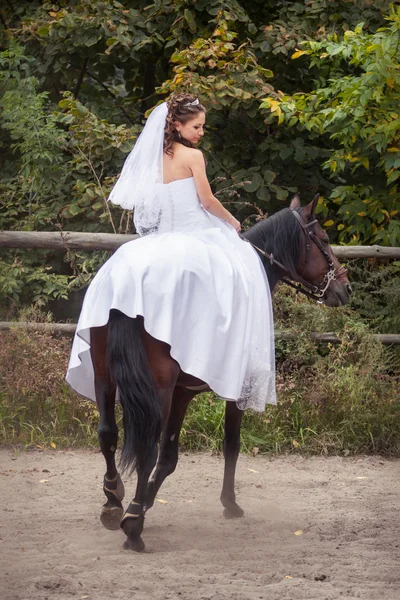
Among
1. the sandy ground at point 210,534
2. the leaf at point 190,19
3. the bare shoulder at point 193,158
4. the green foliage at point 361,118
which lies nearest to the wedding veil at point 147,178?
the bare shoulder at point 193,158

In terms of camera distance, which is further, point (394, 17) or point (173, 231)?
point (394, 17)

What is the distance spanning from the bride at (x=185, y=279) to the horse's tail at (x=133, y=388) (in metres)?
0.08

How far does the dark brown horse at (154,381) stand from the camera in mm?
3863

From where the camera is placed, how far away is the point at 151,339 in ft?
13.0

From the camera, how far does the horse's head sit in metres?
4.89

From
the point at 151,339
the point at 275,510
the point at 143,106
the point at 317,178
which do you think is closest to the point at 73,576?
the point at 151,339

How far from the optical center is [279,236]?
4.83 meters

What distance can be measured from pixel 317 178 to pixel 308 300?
1.92 metres

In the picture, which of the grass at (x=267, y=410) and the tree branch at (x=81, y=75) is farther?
the tree branch at (x=81, y=75)

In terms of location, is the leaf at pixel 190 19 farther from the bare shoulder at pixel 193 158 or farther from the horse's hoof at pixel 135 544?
the horse's hoof at pixel 135 544

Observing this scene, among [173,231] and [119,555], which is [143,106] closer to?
[173,231]

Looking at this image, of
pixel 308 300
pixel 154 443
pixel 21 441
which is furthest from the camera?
pixel 308 300

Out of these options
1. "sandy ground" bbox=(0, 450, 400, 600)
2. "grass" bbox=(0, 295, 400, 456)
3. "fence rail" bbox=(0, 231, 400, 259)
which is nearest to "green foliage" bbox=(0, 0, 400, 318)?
"fence rail" bbox=(0, 231, 400, 259)

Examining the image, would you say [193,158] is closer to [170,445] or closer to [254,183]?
[170,445]
